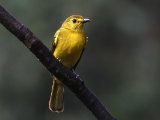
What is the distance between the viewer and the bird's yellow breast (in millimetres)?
5895

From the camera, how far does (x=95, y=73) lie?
9461 mm

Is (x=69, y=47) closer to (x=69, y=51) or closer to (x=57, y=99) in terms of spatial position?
(x=69, y=51)

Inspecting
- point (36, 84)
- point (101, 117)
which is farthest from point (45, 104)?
point (101, 117)

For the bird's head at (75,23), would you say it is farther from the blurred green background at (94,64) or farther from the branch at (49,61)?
the blurred green background at (94,64)

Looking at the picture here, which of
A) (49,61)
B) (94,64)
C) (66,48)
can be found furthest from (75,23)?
(94,64)

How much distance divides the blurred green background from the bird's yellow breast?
2863 mm

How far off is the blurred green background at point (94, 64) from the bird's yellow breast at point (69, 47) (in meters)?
2.86

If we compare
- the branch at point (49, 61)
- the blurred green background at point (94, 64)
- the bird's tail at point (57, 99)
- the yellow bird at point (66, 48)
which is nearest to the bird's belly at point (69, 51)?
the yellow bird at point (66, 48)

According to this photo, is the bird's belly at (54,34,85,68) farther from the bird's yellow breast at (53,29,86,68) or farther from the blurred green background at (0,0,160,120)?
the blurred green background at (0,0,160,120)

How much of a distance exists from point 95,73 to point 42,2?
133 centimetres

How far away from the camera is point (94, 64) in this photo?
9.76m

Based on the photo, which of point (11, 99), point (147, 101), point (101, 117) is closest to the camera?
point (101, 117)

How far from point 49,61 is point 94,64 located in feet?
19.6

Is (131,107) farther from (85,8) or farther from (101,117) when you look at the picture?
(101,117)
